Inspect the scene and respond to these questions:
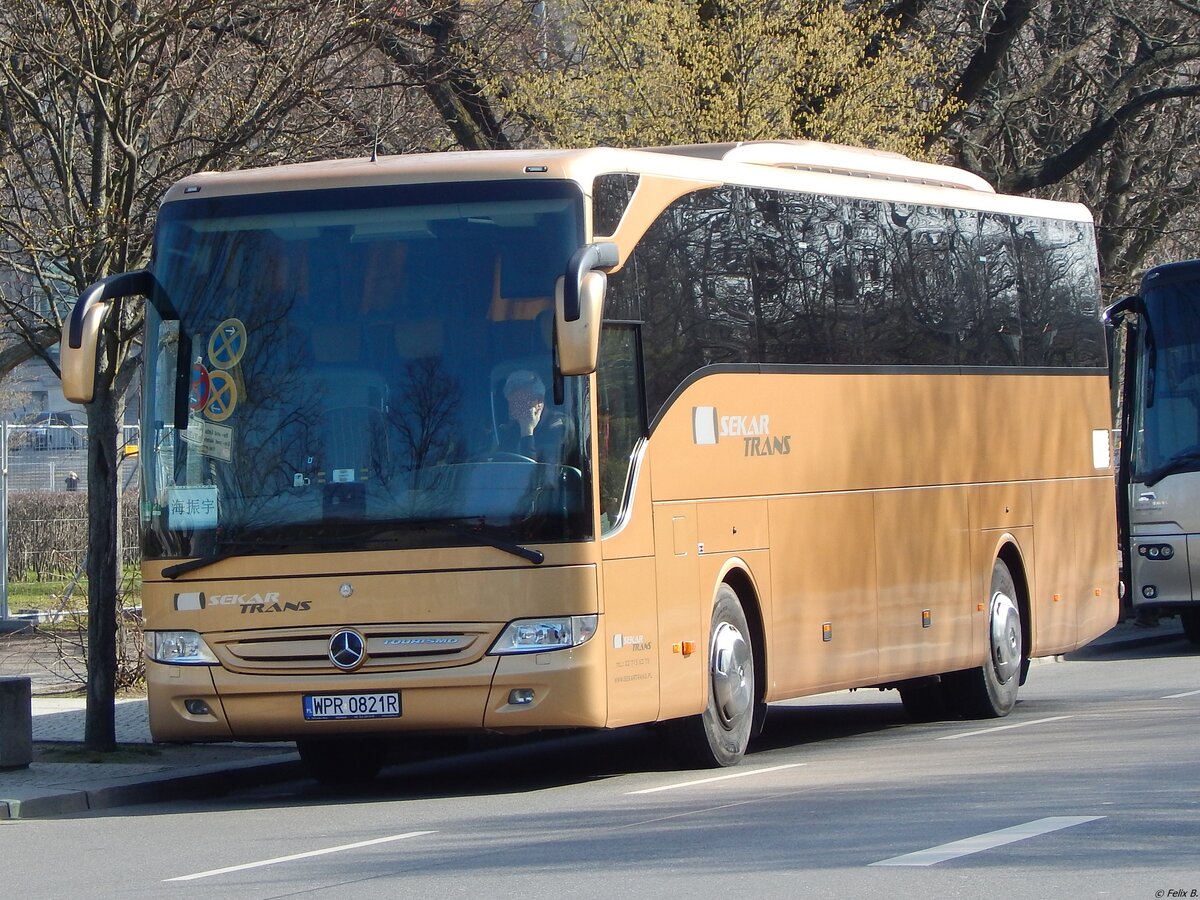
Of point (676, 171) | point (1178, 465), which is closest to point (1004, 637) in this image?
point (676, 171)

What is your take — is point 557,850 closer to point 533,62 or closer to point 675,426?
point 675,426

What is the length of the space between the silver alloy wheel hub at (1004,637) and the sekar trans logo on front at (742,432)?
3599 mm

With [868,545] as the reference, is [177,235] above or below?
above

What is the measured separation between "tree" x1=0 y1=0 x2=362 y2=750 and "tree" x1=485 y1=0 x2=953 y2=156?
6.82 meters

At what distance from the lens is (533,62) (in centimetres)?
2411

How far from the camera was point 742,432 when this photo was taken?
1303 cm

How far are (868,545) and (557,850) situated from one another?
19.6 feet

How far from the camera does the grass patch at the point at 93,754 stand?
13703mm

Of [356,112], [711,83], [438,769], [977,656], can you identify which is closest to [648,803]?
[438,769]

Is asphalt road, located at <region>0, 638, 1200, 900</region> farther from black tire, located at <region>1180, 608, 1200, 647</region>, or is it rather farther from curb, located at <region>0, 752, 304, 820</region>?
black tire, located at <region>1180, 608, 1200, 647</region>

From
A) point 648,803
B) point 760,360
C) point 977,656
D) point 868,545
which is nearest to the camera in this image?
point 648,803

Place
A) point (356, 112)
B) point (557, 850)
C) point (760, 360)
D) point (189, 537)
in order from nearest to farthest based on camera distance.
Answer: point (557, 850) < point (189, 537) < point (760, 360) < point (356, 112)

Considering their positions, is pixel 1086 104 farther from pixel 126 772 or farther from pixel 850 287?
pixel 126 772

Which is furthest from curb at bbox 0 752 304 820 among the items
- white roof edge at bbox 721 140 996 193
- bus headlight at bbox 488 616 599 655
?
white roof edge at bbox 721 140 996 193
